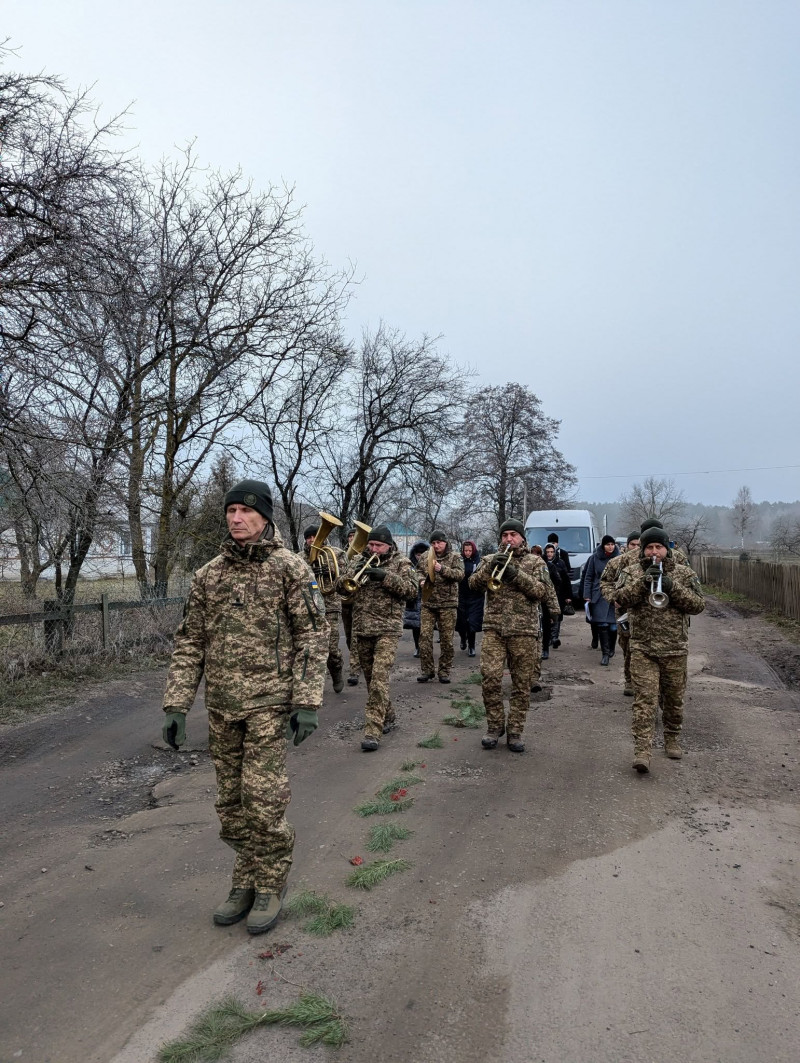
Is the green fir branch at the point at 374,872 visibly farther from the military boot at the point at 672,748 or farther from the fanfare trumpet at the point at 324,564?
the fanfare trumpet at the point at 324,564

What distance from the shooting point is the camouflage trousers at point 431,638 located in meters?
10.0

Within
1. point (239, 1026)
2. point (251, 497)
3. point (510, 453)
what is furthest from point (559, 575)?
point (510, 453)

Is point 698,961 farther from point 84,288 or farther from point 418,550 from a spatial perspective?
point 418,550

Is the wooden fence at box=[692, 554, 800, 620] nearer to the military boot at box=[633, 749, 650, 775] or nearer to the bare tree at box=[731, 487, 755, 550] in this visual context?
the military boot at box=[633, 749, 650, 775]

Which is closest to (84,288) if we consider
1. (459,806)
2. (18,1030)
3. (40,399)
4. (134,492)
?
(40,399)

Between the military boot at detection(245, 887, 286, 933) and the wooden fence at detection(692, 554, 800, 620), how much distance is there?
16529mm

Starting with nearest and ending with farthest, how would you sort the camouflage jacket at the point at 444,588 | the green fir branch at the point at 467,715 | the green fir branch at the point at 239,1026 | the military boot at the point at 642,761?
the green fir branch at the point at 239,1026, the military boot at the point at 642,761, the green fir branch at the point at 467,715, the camouflage jacket at the point at 444,588

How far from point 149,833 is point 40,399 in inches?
231

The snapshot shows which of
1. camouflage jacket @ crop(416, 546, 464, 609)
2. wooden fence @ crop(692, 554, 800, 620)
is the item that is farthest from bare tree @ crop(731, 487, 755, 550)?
camouflage jacket @ crop(416, 546, 464, 609)

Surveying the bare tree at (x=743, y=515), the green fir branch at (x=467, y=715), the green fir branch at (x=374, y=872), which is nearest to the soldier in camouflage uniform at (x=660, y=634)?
the green fir branch at (x=467, y=715)

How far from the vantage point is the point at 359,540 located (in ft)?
28.0

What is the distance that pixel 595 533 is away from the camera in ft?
71.3

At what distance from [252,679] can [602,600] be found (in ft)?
28.3

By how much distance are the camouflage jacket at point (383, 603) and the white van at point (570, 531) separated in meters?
13.7
